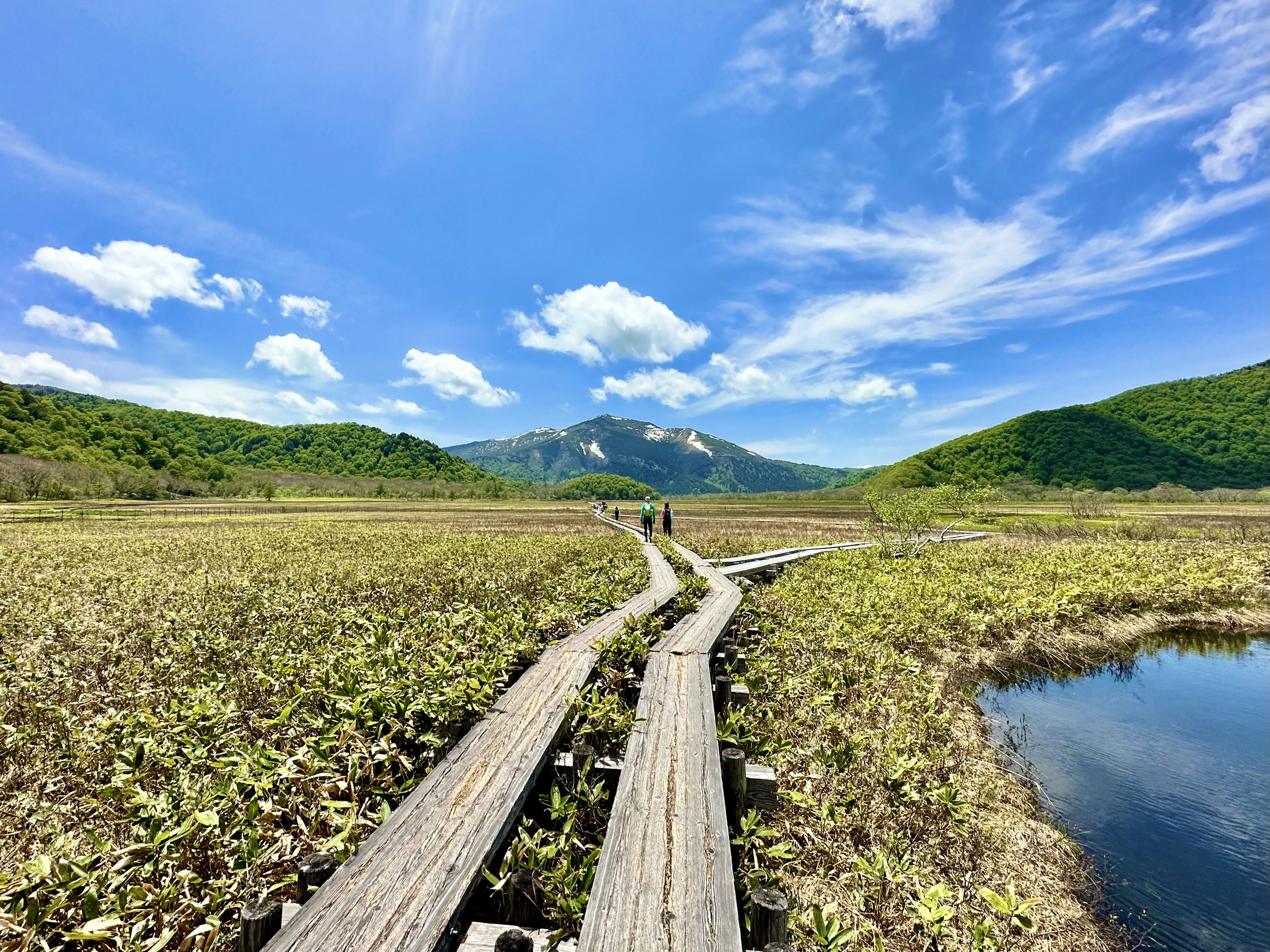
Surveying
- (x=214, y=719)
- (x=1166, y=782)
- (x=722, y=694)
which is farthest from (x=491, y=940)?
(x=1166, y=782)

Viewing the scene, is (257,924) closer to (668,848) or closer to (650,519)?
(668,848)

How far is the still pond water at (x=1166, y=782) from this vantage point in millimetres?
5754

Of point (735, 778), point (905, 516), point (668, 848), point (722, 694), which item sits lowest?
point (722, 694)

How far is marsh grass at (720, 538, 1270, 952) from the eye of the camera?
173 inches

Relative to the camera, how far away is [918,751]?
7.02 m

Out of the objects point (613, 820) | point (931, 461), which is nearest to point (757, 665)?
point (613, 820)

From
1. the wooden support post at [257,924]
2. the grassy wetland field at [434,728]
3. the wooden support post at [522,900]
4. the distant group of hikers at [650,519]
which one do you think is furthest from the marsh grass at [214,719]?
the distant group of hikers at [650,519]

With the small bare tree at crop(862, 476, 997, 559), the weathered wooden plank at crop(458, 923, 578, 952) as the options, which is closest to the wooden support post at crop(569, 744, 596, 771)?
the weathered wooden plank at crop(458, 923, 578, 952)

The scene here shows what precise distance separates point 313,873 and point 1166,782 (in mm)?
12445

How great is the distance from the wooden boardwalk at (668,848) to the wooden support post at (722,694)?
0.81m

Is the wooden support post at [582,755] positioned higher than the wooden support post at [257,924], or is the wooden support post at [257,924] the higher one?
the wooden support post at [257,924]

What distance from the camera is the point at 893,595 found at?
49.7 ft

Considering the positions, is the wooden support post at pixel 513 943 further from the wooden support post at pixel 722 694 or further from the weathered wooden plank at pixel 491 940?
the wooden support post at pixel 722 694

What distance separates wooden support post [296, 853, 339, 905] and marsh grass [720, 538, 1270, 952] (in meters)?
2.88
